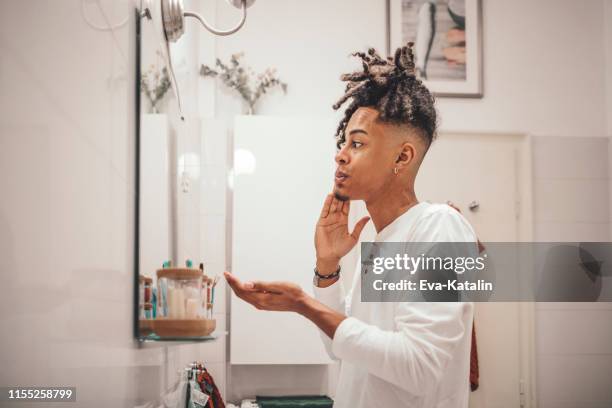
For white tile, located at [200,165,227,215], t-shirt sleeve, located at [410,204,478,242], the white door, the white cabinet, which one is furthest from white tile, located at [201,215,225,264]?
t-shirt sleeve, located at [410,204,478,242]

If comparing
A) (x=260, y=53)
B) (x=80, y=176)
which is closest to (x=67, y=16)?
(x=80, y=176)

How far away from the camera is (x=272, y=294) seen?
3.28 feet

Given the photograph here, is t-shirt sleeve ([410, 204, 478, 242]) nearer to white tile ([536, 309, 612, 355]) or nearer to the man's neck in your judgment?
the man's neck

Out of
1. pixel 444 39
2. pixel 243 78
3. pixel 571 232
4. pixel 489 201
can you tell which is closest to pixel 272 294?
pixel 243 78

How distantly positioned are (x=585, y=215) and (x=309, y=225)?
58.7 inches

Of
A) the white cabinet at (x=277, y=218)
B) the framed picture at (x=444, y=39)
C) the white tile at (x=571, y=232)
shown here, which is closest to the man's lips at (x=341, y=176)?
the white cabinet at (x=277, y=218)

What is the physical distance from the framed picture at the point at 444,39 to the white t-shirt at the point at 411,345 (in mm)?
2201

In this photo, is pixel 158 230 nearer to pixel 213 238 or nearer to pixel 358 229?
pixel 358 229

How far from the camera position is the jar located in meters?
1.06

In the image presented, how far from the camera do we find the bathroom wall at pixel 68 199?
0.45 m

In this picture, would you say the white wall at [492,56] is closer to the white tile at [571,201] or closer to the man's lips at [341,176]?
the white tile at [571,201]

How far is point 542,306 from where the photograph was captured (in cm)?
319

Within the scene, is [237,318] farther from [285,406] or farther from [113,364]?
[113,364]

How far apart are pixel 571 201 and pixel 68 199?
10.0 ft
